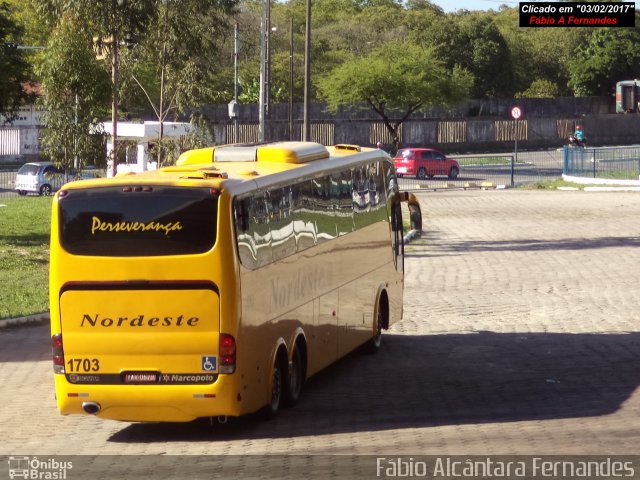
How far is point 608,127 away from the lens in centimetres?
9206

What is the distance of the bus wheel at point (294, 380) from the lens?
1364 cm

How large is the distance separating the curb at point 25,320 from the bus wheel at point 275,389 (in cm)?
756

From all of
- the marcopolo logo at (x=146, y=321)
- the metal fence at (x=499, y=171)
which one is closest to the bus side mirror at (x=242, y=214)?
the marcopolo logo at (x=146, y=321)

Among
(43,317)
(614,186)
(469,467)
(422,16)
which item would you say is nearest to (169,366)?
(469,467)

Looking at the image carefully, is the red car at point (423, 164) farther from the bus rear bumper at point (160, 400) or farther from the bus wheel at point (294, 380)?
the bus rear bumper at point (160, 400)

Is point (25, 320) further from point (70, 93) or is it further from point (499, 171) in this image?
point (499, 171)

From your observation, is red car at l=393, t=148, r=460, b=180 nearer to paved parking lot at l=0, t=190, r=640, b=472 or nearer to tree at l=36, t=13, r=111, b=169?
paved parking lot at l=0, t=190, r=640, b=472

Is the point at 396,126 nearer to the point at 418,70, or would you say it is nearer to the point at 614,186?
the point at 418,70

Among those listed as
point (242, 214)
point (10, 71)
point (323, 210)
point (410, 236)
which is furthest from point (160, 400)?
point (410, 236)

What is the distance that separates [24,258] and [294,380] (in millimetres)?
15609

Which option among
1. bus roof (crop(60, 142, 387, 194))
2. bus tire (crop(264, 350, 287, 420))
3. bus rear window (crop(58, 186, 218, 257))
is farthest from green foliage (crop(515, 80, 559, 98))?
bus rear window (crop(58, 186, 218, 257))

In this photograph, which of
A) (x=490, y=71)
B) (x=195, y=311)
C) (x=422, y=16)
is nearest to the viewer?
(x=195, y=311)

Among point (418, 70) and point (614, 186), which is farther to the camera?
point (418, 70)

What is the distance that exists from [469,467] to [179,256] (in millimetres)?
3586
